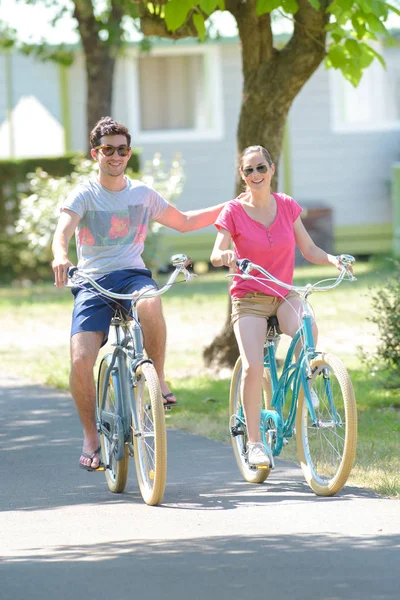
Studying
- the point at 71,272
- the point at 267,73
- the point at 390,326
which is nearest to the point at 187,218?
the point at 71,272

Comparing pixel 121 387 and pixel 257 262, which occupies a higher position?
pixel 257 262

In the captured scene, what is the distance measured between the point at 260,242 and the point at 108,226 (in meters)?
0.82

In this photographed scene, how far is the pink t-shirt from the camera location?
7.21m

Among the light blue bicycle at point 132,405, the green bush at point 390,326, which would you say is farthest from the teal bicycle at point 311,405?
the green bush at point 390,326

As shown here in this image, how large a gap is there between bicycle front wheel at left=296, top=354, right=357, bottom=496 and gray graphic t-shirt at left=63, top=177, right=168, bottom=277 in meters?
1.21

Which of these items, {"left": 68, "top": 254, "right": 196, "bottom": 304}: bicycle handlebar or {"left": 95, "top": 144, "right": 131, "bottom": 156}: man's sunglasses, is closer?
{"left": 68, "top": 254, "right": 196, "bottom": 304}: bicycle handlebar

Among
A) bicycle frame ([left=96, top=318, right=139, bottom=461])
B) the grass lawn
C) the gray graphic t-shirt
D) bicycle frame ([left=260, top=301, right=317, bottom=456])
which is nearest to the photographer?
bicycle frame ([left=260, top=301, right=317, bottom=456])

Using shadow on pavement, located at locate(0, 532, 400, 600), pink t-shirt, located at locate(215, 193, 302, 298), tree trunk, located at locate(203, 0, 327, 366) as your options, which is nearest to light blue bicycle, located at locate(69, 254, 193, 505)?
pink t-shirt, located at locate(215, 193, 302, 298)

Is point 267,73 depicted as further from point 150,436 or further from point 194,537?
point 194,537

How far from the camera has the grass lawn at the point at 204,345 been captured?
8.77 metres

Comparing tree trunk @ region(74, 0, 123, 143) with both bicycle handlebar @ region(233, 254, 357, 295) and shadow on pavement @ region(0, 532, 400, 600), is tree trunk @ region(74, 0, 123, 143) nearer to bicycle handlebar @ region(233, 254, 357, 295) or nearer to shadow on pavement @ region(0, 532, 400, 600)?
bicycle handlebar @ region(233, 254, 357, 295)

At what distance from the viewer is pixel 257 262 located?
7.25m

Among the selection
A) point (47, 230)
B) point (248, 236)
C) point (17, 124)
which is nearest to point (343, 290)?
point (47, 230)

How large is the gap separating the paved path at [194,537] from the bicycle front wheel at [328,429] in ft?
0.44
